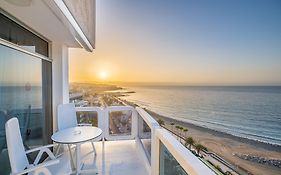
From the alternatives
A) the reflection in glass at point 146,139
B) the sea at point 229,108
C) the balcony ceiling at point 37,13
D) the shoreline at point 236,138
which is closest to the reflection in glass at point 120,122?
the reflection in glass at point 146,139

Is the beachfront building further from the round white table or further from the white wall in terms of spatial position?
the round white table

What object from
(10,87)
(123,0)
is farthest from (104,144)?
(123,0)

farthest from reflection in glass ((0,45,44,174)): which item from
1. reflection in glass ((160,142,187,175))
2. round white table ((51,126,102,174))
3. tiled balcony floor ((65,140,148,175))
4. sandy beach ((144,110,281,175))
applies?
sandy beach ((144,110,281,175))

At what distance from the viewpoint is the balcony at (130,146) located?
61.5 inches

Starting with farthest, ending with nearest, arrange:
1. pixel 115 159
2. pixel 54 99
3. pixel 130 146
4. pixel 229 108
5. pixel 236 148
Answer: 1. pixel 229 108
2. pixel 236 148
3. pixel 130 146
4. pixel 54 99
5. pixel 115 159

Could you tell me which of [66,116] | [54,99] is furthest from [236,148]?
[54,99]

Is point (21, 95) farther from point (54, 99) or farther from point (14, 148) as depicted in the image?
point (54, 99)

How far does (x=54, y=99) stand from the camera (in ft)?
10.7

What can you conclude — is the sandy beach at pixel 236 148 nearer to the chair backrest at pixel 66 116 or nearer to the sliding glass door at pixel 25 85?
the chair backrest at pixel 66 116

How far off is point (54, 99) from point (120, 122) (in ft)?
4.72

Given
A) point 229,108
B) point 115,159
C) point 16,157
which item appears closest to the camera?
point 16,157

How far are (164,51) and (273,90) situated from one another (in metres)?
13.3

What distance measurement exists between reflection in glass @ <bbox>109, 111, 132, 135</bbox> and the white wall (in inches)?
42.5

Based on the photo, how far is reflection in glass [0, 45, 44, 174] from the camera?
1.75 metres
